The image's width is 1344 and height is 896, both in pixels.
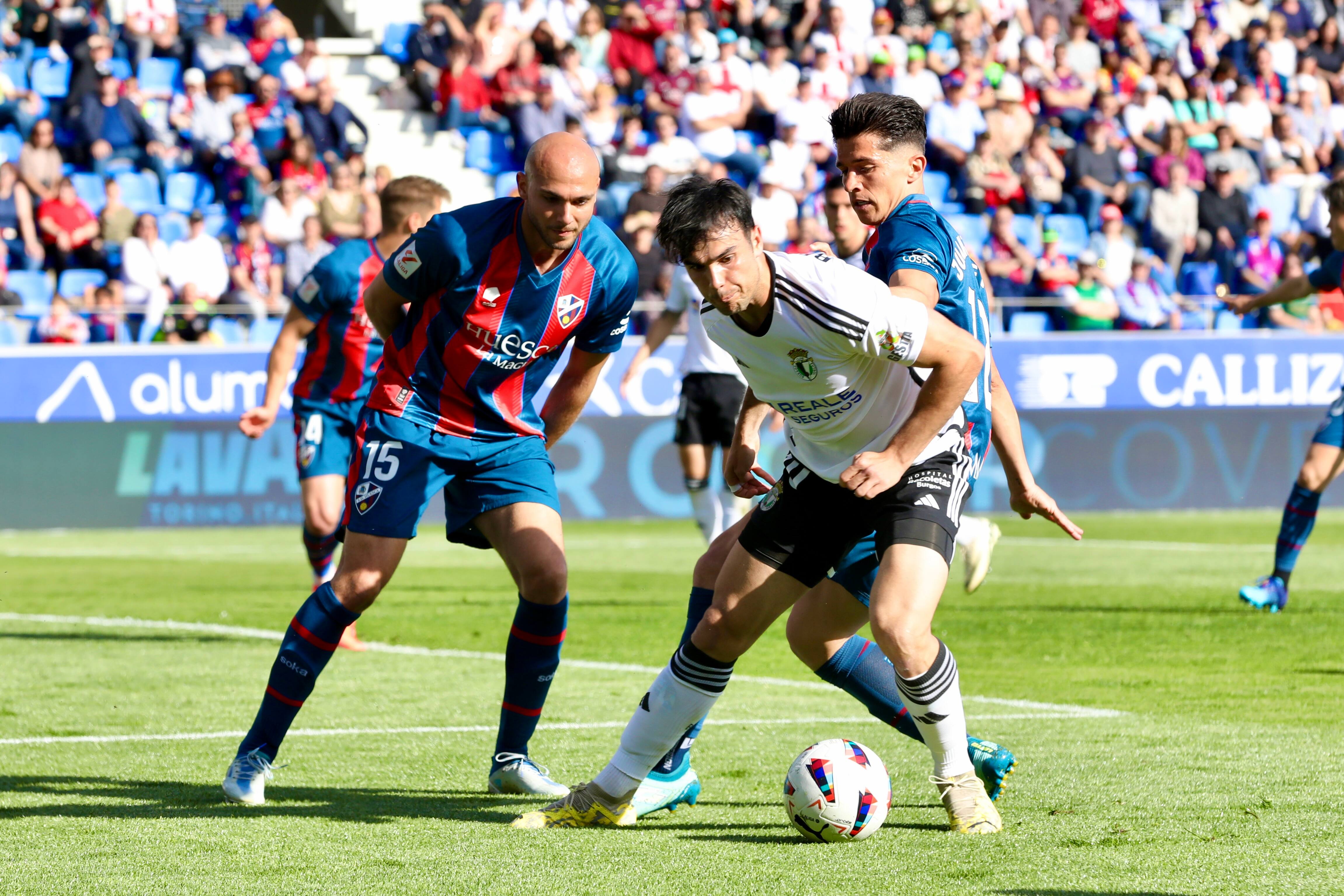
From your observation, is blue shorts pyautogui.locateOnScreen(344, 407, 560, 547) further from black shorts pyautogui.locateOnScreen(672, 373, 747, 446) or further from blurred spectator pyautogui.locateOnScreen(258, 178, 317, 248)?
blurred spectator pyautogui.locateOnScreen(258, 178, 317, 248)

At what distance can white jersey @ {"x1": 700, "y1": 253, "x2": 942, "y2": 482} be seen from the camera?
14.3 feet

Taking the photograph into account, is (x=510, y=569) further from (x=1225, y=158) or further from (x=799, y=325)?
(x=1225, y=158)

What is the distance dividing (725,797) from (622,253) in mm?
1789

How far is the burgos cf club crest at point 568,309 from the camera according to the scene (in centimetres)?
551

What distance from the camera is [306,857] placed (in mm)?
4484

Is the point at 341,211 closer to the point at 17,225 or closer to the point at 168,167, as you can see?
the point at 168,167

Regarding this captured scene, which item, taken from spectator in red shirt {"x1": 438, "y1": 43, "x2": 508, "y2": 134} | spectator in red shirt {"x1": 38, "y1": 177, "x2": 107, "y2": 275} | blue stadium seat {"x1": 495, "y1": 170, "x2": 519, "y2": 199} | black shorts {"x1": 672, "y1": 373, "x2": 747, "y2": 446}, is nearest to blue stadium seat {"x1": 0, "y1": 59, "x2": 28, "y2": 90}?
spectator in red shirt {"x1": 38, "y1": 177, "x2": 107, "y2": 275}

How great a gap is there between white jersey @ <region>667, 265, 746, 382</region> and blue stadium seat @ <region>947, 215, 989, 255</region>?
907 centimetres

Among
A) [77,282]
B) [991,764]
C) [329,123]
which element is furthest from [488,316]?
[329,123]

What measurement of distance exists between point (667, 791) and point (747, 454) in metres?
1.04

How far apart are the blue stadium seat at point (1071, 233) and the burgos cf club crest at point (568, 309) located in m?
16.3

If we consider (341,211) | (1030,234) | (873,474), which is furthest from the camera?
(1030,234)

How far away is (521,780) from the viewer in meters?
5.48

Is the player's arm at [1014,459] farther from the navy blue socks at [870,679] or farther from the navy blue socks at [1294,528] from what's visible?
the navy blue socks at [1294,528]
